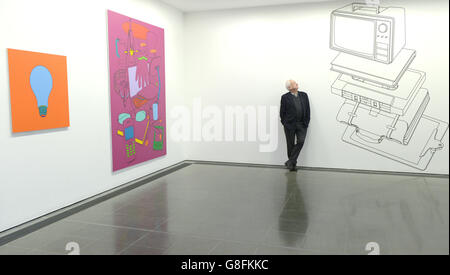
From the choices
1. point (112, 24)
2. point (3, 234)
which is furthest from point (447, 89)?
point (112, 24)

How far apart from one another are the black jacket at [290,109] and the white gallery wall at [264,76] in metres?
0.25

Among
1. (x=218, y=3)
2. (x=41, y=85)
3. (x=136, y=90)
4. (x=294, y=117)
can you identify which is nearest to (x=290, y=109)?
(x=294, y=117)

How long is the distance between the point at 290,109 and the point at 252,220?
114 inches

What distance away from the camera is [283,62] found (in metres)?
6.61

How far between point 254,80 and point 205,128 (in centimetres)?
130

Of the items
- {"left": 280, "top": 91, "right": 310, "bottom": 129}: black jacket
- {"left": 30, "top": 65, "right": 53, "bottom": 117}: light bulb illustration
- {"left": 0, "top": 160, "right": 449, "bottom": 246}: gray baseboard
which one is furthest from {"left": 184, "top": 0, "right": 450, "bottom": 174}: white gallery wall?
{"left": 30, "top": 65, "right": 53, "bottom": 117}: light bulb illustration

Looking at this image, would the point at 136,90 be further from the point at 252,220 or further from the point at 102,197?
the point at 252,220

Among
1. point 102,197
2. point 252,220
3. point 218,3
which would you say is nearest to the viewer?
point 252,220

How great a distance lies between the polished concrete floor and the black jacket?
1.15 metres

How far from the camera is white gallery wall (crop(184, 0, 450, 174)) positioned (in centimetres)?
635

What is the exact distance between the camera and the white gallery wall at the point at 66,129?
360cm

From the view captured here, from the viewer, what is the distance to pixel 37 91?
3881 millimetres

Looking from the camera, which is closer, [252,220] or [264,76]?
[252,220]
